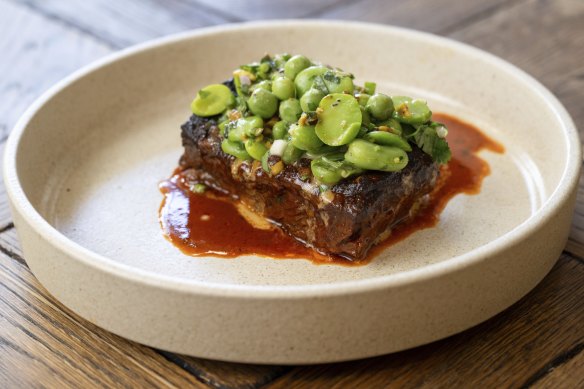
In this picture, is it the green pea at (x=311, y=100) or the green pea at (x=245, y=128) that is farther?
the green pea at (x=245, y=128)

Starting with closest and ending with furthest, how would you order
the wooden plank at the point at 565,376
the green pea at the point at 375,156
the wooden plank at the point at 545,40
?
1. the wooden plank at the point at 565,376
2. the green pea at the point at 375,156
3. the wooden plank at the point at 545,40

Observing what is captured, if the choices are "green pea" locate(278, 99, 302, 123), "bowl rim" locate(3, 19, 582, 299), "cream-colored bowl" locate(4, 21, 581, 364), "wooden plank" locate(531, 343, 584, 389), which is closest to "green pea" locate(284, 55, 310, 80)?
"green pea" locate(278, 99, 302, 123)

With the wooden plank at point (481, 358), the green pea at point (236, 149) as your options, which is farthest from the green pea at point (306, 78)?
the wooden plank at point (481, 358)

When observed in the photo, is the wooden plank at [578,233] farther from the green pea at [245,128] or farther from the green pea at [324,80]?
the green pea at [245,128]

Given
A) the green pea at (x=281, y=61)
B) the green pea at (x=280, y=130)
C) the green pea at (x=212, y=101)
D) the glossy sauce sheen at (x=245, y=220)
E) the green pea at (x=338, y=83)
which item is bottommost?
the glossy sauce sheen at (x=245, y=220)

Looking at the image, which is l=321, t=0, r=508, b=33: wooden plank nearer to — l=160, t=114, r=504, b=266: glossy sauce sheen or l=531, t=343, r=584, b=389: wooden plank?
l=160, t=114, r=504, b=266: glossy sauce sheen

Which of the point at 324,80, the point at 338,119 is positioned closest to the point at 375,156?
the point at 338,119

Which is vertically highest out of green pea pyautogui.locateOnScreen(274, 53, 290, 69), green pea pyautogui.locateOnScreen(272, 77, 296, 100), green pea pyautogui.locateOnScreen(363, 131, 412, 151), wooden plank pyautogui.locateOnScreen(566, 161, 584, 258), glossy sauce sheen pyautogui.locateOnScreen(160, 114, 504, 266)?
green pea pyautogui.locateOnScreen(272, 77, 296, 100)

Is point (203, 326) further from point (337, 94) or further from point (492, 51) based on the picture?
point (492, 51)
